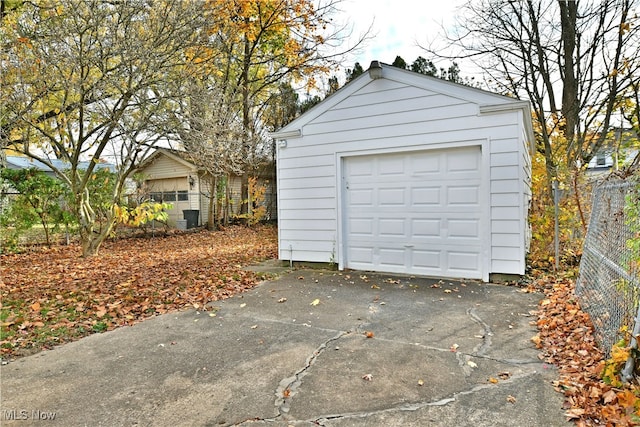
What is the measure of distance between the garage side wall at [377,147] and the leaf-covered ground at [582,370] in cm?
182

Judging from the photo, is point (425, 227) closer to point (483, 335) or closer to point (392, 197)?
point (392, 197)

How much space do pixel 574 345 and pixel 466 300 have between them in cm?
168

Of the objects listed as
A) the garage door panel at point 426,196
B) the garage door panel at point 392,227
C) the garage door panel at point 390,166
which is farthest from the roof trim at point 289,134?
the garage door panel at point 426,196

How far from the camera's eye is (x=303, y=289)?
5.54 m

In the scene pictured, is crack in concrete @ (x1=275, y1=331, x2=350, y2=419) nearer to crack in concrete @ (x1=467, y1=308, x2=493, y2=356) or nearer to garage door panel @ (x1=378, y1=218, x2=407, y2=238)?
crack in concrete @ (x1=467, y1=308, x2=493, y2=356)

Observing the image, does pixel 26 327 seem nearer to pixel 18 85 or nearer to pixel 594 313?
pixel 18 85

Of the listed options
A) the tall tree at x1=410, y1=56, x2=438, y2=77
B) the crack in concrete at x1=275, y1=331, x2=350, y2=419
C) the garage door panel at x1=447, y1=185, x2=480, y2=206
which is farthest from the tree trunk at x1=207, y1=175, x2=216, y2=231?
the crack in concrete at x1=275, y1=331, x2=350, y2=419

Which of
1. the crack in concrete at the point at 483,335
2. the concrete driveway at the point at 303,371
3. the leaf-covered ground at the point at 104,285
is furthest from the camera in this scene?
the leaf-covered ground at the point at 104,285

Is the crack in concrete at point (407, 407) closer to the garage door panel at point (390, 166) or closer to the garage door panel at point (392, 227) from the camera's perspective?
the garage door panel at point (392, 227)

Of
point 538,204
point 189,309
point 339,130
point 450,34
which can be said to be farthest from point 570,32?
point 189,309

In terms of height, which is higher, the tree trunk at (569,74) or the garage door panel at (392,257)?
the tree trunk at (569,74)


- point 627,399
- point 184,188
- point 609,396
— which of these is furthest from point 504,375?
point 184,188

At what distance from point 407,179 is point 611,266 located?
325 cm

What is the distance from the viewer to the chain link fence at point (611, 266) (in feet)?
8.64
